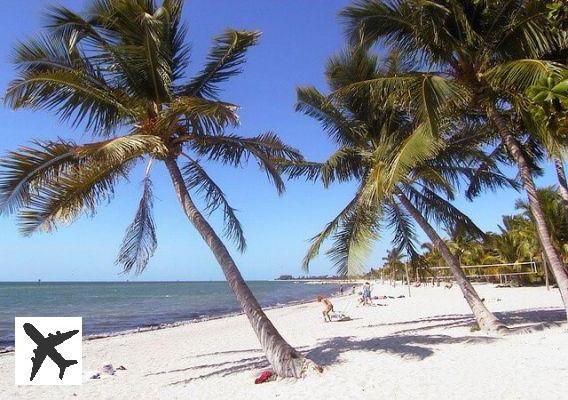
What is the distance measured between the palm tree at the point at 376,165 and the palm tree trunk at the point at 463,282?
0.02 metres

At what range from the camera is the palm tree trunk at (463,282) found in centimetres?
1019

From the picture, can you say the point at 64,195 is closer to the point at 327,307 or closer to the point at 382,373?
the point at 382,373

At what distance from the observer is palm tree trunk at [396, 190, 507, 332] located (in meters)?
10.2

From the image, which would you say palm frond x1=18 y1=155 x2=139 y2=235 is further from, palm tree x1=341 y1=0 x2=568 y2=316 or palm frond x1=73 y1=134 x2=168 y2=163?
palm tree x1=341 y1=0 x2=568 y2=316

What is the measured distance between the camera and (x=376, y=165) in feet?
32.7

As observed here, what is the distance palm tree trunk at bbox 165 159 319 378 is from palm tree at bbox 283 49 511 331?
3.47 meters

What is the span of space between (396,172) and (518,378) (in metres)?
3.56

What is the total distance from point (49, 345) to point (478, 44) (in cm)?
930

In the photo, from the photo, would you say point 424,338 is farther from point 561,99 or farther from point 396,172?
point 561,99

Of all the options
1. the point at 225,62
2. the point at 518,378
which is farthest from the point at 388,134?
the point at 518,378

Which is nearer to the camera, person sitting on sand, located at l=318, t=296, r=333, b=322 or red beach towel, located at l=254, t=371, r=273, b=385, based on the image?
red beach towel, located at l=254, t=371, r=273, b=385

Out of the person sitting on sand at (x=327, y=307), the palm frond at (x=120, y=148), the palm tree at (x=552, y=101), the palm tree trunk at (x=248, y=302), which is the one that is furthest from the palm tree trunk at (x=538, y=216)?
the person sitting on sand at (x=327, y=307)

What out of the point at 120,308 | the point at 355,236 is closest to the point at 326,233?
the point at 355,236

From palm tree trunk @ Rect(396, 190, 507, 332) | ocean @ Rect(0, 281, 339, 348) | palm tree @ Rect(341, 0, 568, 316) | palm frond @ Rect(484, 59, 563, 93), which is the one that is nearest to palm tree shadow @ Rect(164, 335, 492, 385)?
palm tree trunk @ Rect(396, 190, 507, 332)
